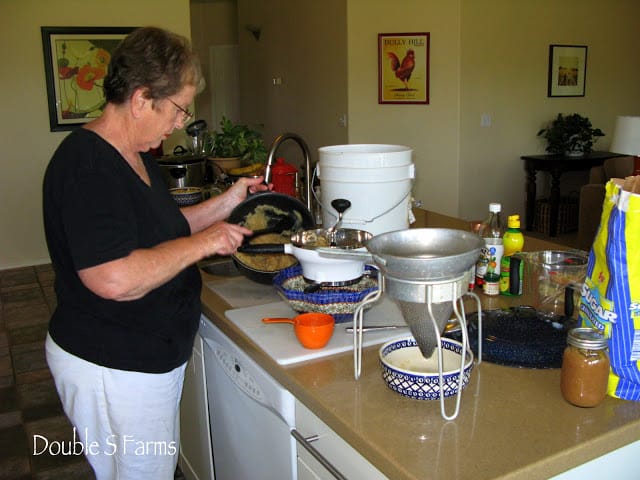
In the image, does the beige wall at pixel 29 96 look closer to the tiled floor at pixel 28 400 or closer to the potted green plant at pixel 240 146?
the tiled floor at pixel 28 400

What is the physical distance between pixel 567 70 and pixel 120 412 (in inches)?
243

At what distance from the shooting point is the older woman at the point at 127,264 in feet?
4.35

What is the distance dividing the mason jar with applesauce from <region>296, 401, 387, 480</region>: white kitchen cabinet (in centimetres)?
39

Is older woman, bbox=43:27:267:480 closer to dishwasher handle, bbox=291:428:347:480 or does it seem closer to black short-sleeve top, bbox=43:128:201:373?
black short-sleeve top, bbox=43:128:201:373

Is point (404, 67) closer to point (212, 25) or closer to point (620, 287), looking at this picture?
point (212, 25)

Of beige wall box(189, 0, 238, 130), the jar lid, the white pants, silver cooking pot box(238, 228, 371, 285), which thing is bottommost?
the white pants

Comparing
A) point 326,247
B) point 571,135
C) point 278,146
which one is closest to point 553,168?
point 571,135

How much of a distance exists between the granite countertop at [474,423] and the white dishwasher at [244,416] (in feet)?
0.38

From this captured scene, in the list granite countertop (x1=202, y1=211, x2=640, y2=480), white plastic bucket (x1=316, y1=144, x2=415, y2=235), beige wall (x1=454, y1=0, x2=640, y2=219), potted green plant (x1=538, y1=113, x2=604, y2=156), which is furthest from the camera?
potted green plant (x1=538, y1=113, x2=604, y2=156)

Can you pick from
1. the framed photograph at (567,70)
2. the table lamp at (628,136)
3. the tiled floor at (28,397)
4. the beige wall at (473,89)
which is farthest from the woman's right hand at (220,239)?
the framed photograph at (567,70)

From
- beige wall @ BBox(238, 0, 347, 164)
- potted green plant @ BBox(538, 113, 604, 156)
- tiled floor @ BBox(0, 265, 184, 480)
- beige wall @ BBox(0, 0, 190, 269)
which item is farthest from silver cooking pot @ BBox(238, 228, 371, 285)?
potted green plant @ BBox(538, 113, 604, 156)

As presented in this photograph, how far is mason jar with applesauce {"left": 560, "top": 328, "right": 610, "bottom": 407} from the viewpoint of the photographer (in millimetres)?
1147

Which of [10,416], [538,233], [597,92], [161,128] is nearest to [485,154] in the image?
[538,233]

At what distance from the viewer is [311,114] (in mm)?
6906
